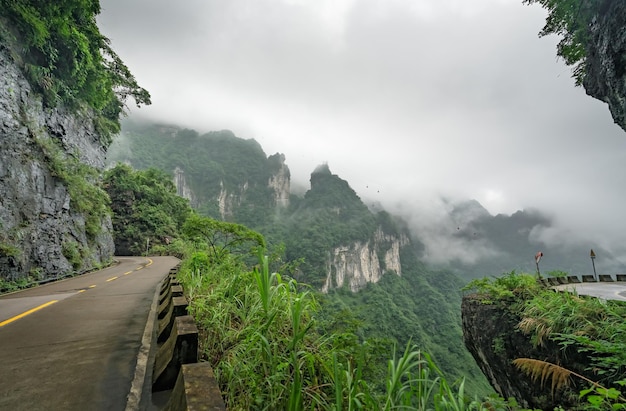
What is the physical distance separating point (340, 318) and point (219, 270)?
3.02 meters

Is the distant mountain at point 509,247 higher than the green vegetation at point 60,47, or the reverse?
the green vegetation at point 60,47

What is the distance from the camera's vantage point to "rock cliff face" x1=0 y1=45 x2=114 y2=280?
34.2ft

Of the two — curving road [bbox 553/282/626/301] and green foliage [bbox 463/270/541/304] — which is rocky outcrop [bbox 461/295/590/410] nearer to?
green foliage [bbox 463/270/541/304]

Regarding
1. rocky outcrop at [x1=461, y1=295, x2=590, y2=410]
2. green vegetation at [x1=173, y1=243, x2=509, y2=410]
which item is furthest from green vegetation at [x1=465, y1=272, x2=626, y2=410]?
green vegetation at [x1=173, y1=243, x2=509, y2=410]

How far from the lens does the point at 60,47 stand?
1413 cm

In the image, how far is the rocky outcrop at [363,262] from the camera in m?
81.9

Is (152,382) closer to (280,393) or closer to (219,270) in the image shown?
(280,393)

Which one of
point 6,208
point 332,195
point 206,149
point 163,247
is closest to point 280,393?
point 6,208

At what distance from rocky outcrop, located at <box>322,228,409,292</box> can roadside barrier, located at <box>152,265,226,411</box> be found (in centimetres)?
7116

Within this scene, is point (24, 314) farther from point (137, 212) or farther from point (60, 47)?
point (137, 212)

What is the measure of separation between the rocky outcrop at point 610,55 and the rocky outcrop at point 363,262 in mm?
64689

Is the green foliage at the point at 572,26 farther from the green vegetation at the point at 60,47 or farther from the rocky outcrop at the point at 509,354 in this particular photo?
the green vegetation at the point at 60,47

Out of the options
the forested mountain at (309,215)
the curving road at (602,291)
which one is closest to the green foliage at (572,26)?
the curving road at (602,291)

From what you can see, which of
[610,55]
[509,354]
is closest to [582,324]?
[509,354]
